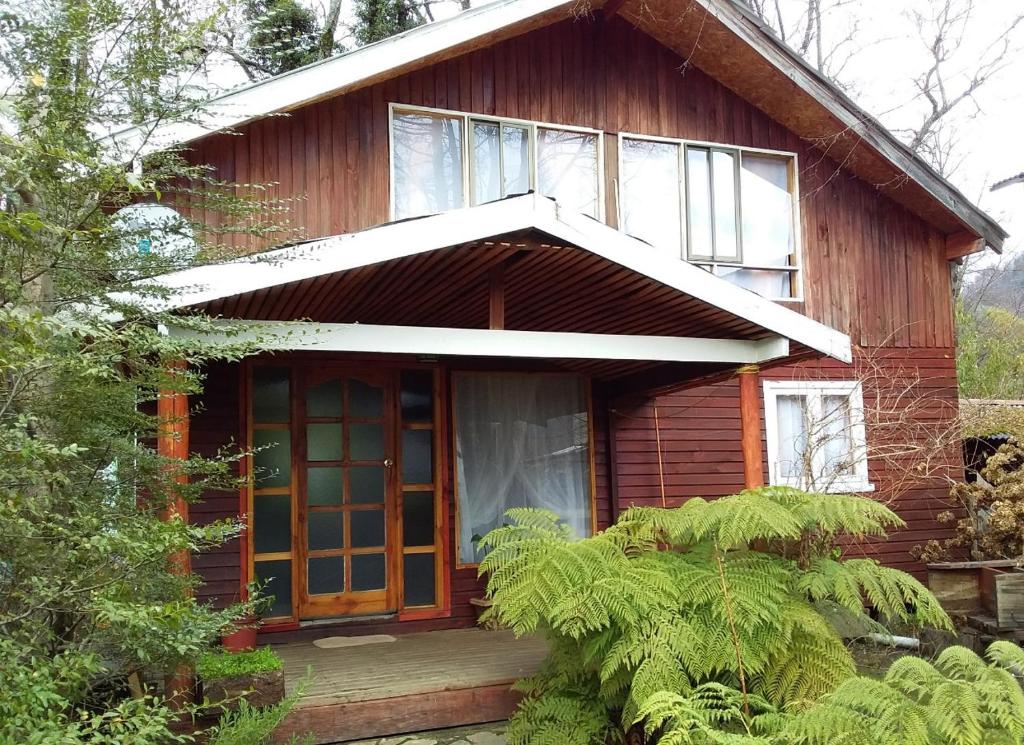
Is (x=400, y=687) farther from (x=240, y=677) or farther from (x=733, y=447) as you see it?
(x=733, y=447)

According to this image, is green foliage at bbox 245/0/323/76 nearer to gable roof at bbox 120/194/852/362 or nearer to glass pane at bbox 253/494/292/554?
glass pane at bbox 253/494/292/554

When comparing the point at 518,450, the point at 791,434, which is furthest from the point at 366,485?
the point at 791,434

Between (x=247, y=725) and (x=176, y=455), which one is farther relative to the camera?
(x=176, y=455)

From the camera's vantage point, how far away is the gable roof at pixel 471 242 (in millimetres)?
4246

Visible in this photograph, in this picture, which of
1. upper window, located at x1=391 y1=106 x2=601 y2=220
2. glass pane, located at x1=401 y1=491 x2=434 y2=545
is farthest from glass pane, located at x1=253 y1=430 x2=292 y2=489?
A: upper window, located at x1=391 y1=106 x2=601 y2=220

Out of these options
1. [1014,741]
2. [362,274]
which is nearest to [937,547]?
[1014,741]

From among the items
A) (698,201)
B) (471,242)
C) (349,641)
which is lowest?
(349,641)

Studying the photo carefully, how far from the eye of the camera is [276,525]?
662 centimetres

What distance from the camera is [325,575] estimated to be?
6711 mm

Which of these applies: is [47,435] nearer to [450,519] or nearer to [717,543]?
[717,543]

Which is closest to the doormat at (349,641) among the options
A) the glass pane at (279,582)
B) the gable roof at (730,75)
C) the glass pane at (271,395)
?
the glass pane at (279,582)

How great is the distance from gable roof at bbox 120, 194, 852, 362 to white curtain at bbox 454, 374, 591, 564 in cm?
237

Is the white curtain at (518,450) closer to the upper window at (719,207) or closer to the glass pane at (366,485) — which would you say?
the glass pane at (366,485)

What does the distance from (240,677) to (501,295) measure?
2.51 m
